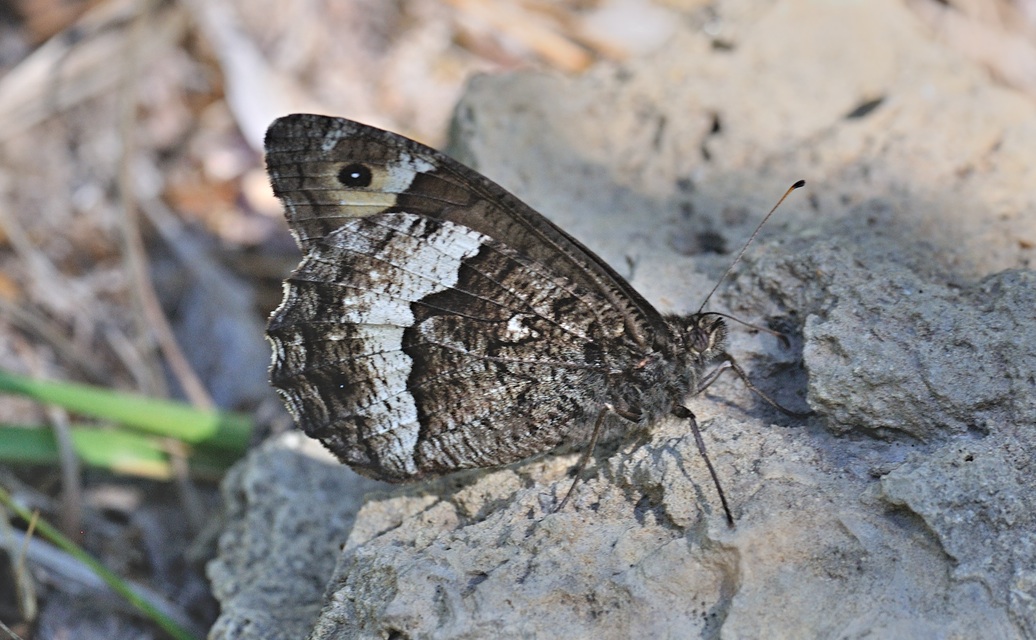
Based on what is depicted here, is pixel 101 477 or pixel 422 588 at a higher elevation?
pixel 101 477

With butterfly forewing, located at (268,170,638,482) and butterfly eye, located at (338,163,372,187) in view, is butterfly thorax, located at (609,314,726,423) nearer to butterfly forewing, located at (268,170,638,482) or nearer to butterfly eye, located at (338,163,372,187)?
butterfly forewing, located at (268,170,638,482)

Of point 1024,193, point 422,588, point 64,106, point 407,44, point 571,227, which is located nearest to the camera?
point 422,588

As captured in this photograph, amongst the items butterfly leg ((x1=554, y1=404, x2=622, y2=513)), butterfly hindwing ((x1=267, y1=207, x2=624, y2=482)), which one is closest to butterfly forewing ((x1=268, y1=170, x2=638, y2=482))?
butterfly hindwing ((x1=267, y1=207, x2=624, y2=482))

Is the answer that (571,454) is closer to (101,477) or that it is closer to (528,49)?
(101,477)

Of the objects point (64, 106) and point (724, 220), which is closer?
point (724, 220)

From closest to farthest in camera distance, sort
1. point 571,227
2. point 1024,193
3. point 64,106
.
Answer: point 1024,193, point 571,227, point 64,106

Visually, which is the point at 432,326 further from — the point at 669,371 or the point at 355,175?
the point at 669,371

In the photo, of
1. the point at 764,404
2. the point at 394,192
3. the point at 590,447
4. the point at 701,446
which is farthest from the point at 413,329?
the point at 764,404

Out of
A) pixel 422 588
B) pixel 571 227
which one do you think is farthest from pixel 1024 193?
pixel 422 588

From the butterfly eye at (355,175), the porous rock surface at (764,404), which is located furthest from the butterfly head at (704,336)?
the butterfly eye at (355,175)
